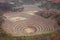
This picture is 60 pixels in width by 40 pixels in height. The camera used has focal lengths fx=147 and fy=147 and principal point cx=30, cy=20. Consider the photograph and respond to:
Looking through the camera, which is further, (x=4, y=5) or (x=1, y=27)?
(x=4, y=5)

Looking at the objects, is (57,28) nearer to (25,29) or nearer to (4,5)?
(25,29)

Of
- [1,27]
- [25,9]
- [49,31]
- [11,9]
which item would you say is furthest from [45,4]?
[1,27]

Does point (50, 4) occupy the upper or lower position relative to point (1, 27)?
upper

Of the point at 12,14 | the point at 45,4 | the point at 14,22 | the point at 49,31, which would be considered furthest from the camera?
the point at 45,4

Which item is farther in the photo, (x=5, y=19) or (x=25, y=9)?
(x=25, y=9)

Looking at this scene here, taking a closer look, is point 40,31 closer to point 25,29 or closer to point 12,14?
point 25,29

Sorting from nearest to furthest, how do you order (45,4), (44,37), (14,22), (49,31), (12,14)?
1. (44,37)
2. (49,31)
3. (14,22)
4. (12,14)
5. (45,4)

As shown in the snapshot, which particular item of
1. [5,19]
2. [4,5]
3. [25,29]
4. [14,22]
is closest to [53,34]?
[25,29]

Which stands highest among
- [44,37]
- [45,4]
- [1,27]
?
[45,4]

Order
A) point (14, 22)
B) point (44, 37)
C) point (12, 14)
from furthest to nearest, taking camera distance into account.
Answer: point (12, 14), point (14, 22), point (44, 37)
